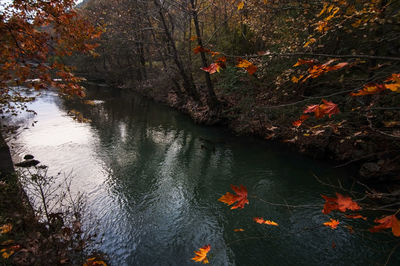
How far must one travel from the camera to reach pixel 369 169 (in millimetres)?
6957

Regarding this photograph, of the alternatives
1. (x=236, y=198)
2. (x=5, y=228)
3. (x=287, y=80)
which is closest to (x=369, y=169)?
(x=287, y=80)

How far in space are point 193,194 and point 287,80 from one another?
15.7 ft

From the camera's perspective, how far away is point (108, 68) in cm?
3472

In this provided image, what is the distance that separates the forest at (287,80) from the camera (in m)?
2.11

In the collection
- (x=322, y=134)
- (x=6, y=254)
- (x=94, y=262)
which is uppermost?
(x=322, y=134)

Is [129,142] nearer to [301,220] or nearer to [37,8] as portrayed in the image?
[37,8]

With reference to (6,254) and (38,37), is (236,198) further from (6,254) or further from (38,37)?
(38,37)

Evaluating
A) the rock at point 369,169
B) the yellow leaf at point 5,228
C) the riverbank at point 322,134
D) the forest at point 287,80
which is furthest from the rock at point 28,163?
the rock at point 369,169

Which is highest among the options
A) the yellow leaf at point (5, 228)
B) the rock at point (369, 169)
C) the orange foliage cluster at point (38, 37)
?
the orange foliage cluster at point (38, 37)

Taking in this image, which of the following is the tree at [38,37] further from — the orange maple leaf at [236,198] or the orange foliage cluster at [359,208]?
the orange foliage cluster at [359,208]

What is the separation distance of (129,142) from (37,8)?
26.8 feet

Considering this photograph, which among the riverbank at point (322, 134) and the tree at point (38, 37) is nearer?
the tree at point (38, 37)

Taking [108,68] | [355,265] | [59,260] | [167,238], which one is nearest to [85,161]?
[167,238]

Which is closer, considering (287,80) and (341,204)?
(341,204)
